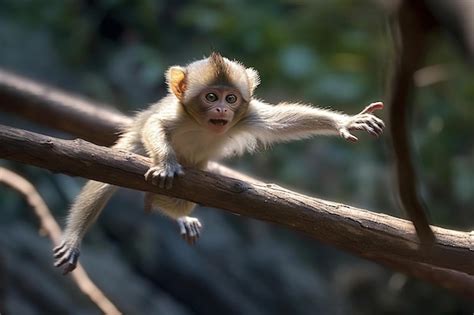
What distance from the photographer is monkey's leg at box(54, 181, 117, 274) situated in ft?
7.27

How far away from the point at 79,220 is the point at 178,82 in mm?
531

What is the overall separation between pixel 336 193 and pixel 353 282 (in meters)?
0.52

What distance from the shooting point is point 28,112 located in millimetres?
2795

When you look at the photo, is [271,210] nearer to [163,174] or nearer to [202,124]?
[163,174]

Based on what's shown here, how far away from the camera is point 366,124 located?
2025 mm

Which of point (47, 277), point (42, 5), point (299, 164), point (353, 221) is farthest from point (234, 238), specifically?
point (353, 221)

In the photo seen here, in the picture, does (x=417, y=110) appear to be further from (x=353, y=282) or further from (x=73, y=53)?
(x=73, y=53)

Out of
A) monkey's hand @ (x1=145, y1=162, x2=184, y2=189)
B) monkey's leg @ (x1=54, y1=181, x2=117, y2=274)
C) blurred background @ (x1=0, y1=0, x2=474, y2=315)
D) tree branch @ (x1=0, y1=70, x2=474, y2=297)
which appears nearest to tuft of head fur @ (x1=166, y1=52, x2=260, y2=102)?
tree branch @ (x1=0, y1=70, x2=474, y2=297)

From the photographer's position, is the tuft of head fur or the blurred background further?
the blurred background

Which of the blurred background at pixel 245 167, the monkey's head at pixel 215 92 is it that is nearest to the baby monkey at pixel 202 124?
the monkey's head at pixel 215 92

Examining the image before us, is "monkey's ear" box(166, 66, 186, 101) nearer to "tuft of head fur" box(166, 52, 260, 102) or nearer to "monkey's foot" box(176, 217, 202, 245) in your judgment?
"tuft of head fur" box(166, 52, 260, 102)

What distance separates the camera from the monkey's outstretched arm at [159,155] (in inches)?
69.4

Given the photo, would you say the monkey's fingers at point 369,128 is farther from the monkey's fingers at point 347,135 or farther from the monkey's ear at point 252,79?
the monkey's ear at point 252,79

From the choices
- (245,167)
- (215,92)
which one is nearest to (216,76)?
(215,92)
